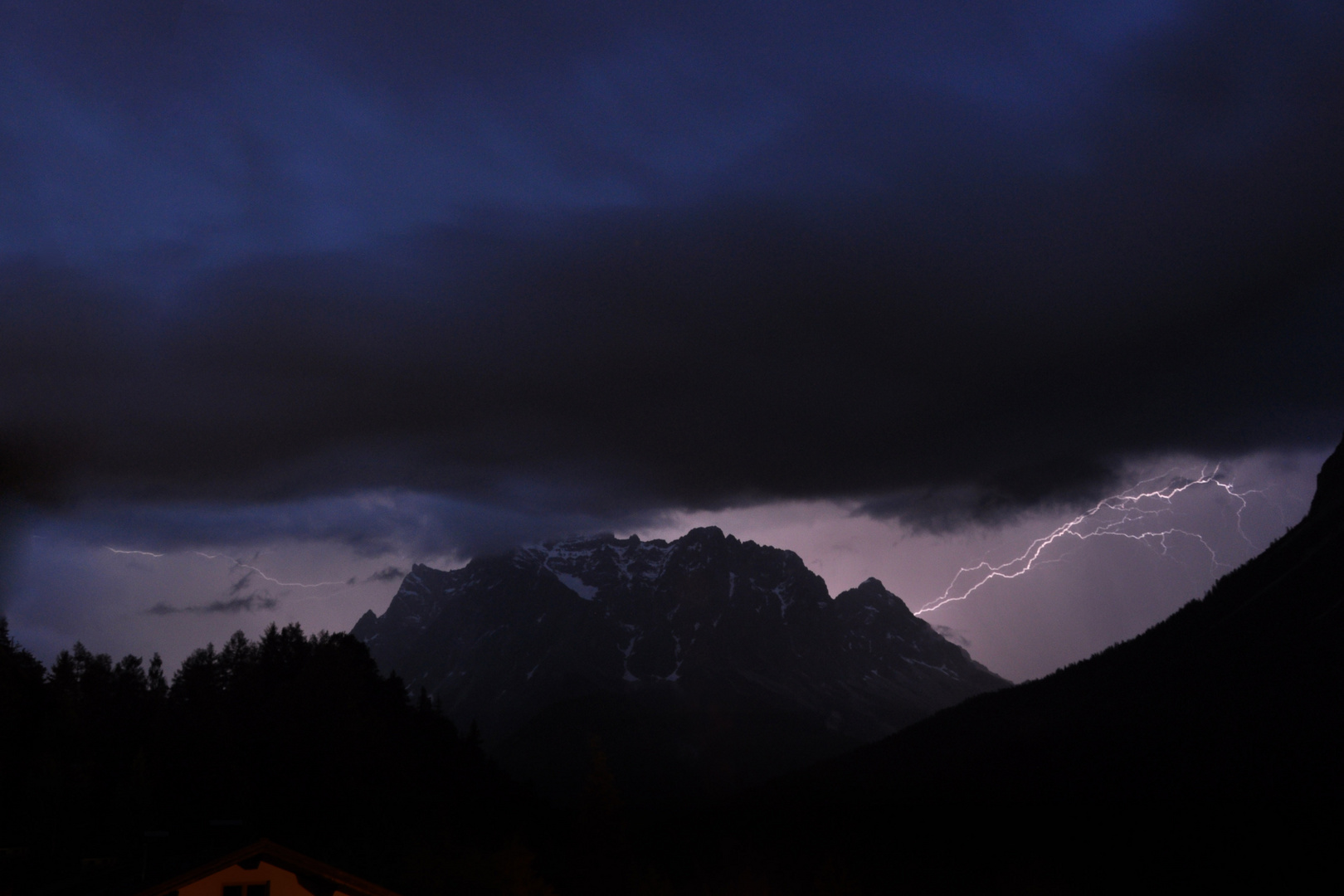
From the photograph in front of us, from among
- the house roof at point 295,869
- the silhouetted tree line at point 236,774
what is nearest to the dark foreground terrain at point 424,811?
the silhouetted tree line at point 236,774

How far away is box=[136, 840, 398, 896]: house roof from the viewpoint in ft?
147

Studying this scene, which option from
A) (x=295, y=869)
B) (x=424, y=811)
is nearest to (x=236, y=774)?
(x=424, y=811)

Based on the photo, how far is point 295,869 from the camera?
149 feet

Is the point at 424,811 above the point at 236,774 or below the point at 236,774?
below

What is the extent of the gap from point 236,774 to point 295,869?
2884 inches

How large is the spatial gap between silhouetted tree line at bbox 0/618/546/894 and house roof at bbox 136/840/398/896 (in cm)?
2024

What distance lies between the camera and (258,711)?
137125mm

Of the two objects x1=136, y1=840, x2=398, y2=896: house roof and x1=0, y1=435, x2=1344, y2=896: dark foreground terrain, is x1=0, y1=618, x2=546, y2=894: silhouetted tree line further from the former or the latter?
x1=136, y1=840, x2=398, y2=896: house roof

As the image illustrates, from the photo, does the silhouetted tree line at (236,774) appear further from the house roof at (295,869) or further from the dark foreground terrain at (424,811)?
the house roof at (295,869)

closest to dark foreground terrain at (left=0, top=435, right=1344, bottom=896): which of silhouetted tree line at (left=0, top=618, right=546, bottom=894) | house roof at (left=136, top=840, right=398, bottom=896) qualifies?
silhouetted tree line at (left=0, top=618, right=546, bottom=894)

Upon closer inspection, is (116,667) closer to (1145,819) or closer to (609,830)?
(609,830)

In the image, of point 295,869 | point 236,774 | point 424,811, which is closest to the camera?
point 295,869

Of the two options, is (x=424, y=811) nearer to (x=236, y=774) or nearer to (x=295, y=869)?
(x=236, y=774)

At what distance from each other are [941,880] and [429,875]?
11143cm
